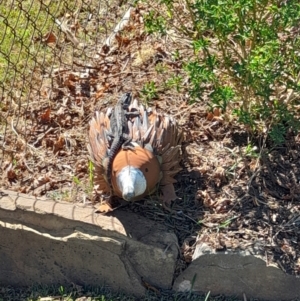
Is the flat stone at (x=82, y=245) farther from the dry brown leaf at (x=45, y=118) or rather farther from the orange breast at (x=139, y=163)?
the dry brown leaf at (x=45, y=118)

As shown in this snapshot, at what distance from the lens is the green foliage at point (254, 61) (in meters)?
3.02

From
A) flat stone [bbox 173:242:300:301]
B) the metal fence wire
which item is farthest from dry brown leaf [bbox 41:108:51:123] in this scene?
flat stone [bbox 173:242:300:301]

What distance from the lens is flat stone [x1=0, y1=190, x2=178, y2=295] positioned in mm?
3316

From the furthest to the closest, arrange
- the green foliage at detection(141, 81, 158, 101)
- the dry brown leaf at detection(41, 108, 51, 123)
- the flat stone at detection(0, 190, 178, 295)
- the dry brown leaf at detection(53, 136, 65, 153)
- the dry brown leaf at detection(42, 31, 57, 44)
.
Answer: the dry brown leaf at detection(42, 31, 57, 44) → the dry brown leaf at detection(41, 108, 51, 123) → the dry brown leaf at detection(53, 136, 65, 153) → the green foliage at detection(141, 81, 158, 101) → the flat stone at detection(0, 190, 178, 295)

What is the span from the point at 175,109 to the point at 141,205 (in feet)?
2.38

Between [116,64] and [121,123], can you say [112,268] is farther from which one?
[116,64]

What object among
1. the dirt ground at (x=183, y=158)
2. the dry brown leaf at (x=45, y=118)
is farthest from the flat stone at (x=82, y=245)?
the dry brown leaf at (x=45, y=118)

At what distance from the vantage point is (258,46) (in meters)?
3.17

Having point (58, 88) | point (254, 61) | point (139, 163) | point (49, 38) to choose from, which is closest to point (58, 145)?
point (58, 88)

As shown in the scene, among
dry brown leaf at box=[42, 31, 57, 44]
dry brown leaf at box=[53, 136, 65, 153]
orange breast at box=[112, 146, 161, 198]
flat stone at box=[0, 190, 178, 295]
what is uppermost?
dry brown leaf at box=[42, 31, 57, 44]

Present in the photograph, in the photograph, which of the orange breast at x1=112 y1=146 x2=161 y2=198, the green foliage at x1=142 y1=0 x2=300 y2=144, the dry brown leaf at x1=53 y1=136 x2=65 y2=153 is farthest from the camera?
the dry brown leaf at x1=53 y1=136 x2=65 y2=153

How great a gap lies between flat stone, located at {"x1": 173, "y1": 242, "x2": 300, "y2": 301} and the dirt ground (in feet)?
0.15

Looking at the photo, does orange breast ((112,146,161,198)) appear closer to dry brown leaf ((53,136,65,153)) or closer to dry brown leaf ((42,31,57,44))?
dry brown leaf ((53,136,65,153))

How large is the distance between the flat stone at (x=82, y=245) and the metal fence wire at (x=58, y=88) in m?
0.25
